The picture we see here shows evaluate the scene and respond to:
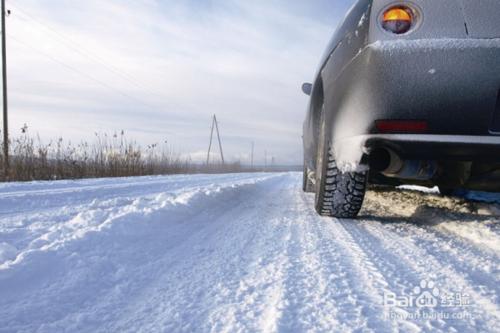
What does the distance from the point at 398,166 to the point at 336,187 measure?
440mm

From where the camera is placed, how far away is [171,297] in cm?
114

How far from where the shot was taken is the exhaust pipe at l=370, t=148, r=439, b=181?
2.12 meters

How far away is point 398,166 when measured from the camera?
211cm

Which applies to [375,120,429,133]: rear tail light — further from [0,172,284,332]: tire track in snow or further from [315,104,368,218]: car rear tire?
[0,172,284,332]: tire track in snow

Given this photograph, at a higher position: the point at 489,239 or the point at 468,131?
the point at 468,131

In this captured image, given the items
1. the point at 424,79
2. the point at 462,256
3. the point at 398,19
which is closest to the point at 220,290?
the point at 462,256

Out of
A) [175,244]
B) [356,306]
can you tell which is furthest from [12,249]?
[356,306]

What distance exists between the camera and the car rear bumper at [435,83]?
156 centimetres

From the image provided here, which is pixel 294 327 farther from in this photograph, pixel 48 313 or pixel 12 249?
pixel 12 249

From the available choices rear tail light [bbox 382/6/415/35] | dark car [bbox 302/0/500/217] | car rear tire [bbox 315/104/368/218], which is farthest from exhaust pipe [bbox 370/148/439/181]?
rear tail light [bbox 382/6/415/35]

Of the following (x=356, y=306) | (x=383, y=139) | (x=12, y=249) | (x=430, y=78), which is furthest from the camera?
(x=383, y=139)

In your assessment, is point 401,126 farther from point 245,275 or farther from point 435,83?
point 245,275

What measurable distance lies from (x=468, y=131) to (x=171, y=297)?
1.51 metres

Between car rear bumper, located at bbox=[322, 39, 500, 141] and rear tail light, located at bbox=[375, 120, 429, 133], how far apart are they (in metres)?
0.02
